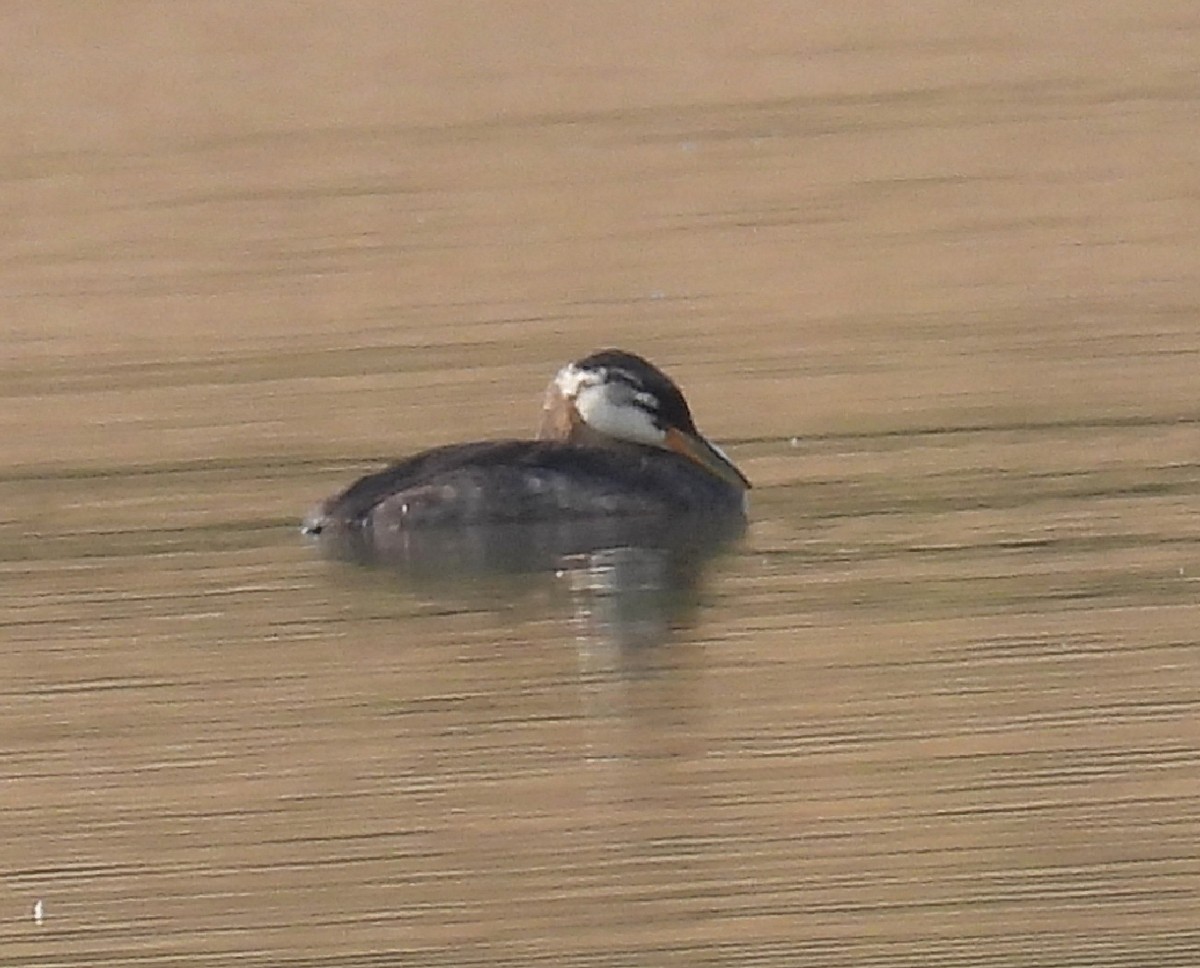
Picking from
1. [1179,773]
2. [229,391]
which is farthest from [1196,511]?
[229,391]

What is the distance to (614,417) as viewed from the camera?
1519 centimetres

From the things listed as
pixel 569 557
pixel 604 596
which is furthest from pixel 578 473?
pixel 604 596

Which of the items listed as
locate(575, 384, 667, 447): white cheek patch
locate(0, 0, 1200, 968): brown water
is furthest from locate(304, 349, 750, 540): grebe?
locate(0, 0, 1200, 968): brown water

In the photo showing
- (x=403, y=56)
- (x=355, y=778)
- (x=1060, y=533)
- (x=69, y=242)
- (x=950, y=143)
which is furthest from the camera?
(x=403, y=56)

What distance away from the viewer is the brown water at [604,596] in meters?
10.7

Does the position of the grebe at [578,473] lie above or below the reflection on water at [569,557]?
above

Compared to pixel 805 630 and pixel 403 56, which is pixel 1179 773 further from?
pixel 403 56

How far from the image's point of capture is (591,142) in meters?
23.1

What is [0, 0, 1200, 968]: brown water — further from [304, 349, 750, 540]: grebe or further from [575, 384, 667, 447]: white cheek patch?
[575, 384, 667, 447]: white cheek patch

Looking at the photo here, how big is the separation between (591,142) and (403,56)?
3.70 m

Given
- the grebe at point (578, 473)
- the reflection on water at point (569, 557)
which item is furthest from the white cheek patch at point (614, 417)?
the reflection on water at point (569, 557)

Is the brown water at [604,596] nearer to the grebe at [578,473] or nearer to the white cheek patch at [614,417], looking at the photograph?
the grebe at [578,473]

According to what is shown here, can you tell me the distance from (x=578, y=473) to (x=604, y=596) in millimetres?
1030

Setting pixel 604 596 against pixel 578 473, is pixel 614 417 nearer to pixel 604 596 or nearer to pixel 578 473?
pixel 578 473
